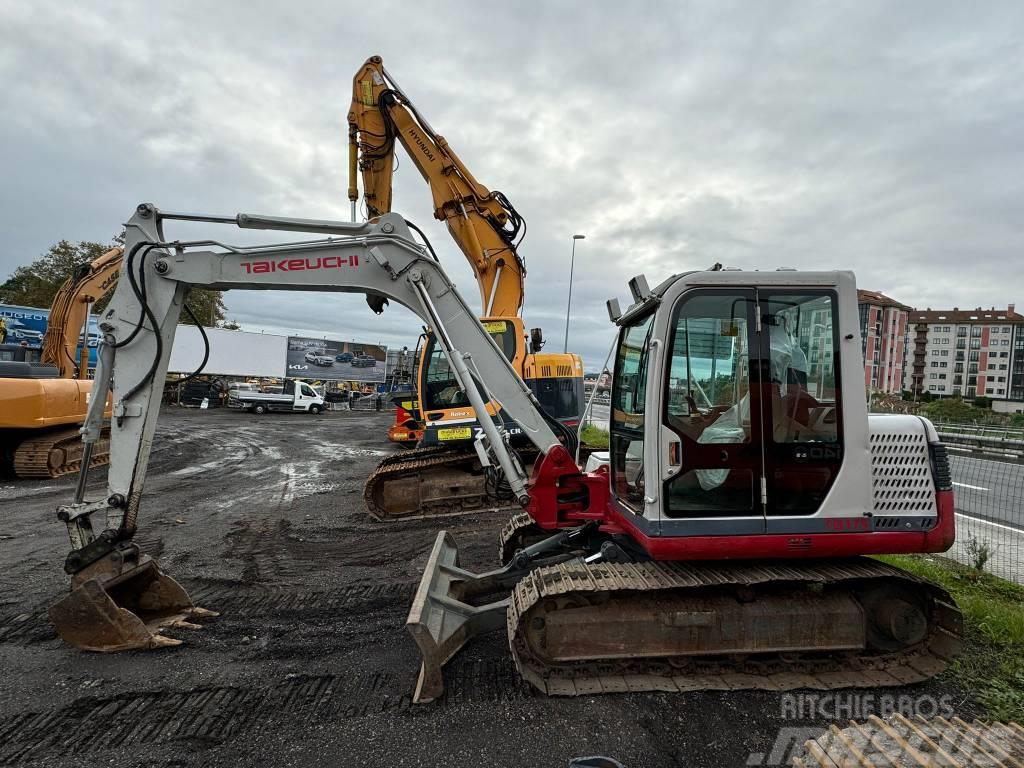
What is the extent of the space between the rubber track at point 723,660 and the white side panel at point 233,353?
107ft

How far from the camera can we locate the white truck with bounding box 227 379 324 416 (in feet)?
95.7

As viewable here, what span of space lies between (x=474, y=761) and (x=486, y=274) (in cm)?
754

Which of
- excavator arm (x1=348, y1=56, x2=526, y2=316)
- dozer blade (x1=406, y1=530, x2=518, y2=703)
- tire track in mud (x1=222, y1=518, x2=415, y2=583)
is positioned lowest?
tire track in mud (x1=222, y1=518, x2=415, y2=583)

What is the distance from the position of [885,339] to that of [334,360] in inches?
3065

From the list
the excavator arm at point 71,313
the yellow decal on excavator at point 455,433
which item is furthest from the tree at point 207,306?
the yellow decal on excavator at point 455,433

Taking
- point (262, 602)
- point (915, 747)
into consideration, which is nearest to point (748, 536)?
point (915, 747)

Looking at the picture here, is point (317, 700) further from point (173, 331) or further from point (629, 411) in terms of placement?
point (173, 331)

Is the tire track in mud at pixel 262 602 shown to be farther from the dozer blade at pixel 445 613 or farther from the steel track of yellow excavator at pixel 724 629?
the steel track of yellow excavator at pixel 724 629

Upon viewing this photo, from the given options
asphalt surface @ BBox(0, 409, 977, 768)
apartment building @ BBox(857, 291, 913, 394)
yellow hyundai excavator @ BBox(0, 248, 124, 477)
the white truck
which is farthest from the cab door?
apartment building @ BBox(857, 291, 913, 394)

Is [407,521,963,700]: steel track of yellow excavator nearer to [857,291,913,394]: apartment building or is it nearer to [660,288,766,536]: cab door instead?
[660,288,766,536]: cab door

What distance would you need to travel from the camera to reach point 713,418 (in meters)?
3.62

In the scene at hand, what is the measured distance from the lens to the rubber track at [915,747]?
219 cm

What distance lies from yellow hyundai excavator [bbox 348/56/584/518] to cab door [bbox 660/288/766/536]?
4.75 metres

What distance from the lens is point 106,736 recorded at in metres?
2.98
